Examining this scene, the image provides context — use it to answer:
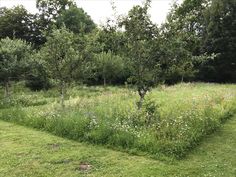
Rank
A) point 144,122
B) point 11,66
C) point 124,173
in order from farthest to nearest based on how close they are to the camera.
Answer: point 11,66 → point 144,122 → point 124,173

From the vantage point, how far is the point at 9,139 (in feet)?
47.0

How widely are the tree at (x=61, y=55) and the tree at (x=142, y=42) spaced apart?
4.06m

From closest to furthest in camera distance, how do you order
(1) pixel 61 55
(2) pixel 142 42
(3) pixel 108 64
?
(2) pixel 142 42 < (1) pixel 61 55 < (3) pixel 108 64

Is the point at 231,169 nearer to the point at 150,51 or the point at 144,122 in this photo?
the point at 144,122

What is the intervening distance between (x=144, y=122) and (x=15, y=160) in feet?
16.5

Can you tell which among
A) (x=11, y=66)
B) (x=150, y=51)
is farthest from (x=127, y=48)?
(x=11, y=66)

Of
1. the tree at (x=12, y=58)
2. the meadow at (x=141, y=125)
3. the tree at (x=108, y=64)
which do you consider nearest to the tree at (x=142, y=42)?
the meadow at (x=141, y=125)

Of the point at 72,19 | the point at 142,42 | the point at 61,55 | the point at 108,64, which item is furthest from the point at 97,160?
the point at 72,19

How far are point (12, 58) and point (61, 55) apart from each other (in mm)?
6713

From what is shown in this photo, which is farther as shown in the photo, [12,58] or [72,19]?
[72,19]

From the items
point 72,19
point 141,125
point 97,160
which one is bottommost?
point 97,160

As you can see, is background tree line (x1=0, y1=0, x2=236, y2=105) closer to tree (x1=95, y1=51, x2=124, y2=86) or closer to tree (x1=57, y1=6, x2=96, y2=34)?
tree (x1=95, y1=51, x2=124, y2=86)

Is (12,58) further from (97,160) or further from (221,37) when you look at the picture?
(221,37)

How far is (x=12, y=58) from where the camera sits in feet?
78.7
